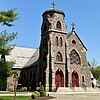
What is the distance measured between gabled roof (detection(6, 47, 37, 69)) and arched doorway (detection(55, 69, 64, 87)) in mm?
13944

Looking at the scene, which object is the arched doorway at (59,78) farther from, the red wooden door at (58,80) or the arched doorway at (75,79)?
the arched doorway at (75,79)

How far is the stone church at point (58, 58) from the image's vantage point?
1704 inches

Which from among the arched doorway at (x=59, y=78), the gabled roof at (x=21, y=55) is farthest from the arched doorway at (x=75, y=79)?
the gabled roof at (x=21, y=55)

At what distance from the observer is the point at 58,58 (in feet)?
146

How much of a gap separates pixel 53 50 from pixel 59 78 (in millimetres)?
5976

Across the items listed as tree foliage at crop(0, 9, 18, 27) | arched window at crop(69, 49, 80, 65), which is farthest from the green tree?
arched window at crop(69, 49, 80, 65)

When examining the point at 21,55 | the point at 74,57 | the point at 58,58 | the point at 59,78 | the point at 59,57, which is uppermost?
the point at 21,55

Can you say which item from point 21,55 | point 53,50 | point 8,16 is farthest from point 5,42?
point 21,55

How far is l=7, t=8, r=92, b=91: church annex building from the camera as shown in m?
43.3

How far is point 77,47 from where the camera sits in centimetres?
4800

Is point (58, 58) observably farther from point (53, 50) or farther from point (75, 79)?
point (75, 79)

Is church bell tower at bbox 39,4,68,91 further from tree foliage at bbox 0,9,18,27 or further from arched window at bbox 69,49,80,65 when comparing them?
tree foliage at bbox 0,9,18,27

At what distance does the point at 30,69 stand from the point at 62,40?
11.1 metres

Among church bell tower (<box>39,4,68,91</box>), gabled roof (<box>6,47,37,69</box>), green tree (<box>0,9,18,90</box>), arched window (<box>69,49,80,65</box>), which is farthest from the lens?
gabled roof (<box>6,47,37,69</box>)
